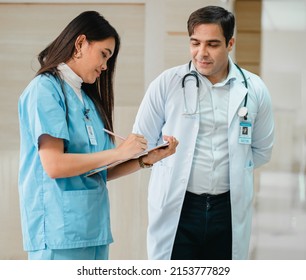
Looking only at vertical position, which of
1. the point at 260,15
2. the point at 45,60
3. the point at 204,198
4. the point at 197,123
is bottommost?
the point at 204,198

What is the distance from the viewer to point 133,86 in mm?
3717

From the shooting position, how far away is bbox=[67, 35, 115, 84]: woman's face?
6.82 ft

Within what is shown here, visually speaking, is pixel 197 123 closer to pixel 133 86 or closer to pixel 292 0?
pixel 133 86

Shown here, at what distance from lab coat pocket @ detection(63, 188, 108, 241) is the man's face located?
76 cm

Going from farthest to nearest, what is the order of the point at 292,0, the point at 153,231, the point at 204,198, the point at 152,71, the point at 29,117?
the point at 292,0 → the point at 152,71 → the point at 153,231 → the point at 204,198 → the point at 29,117

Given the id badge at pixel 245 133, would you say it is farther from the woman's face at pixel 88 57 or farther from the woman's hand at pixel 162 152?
the woman's face at pixel 88 57

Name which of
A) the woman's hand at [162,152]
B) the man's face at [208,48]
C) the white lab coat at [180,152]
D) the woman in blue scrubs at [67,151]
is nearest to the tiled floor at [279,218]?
the white lab coat at [180,152]

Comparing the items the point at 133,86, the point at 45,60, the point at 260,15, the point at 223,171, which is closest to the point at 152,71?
the point at 133,86

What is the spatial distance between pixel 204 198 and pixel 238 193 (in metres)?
0.16

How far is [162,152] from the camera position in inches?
86.4

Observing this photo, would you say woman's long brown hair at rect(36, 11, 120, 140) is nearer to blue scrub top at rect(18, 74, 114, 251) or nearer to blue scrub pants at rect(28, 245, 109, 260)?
blue scrub top at rect(18, 74, 114, 251)

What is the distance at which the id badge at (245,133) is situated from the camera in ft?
8.52

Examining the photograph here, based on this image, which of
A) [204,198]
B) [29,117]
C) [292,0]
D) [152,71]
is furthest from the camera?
[292,0]

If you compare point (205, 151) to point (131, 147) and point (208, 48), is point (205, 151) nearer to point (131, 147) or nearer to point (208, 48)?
point (208, 48)
